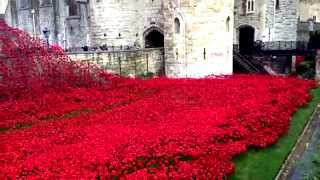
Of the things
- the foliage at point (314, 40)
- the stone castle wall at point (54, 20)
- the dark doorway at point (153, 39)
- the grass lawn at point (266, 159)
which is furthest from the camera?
the foliage at point (314, 40)

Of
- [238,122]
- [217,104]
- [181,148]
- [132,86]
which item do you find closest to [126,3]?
[132,86]

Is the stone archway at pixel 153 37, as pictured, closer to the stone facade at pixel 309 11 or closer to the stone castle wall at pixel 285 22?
the stone castle wall at pixel 285 22

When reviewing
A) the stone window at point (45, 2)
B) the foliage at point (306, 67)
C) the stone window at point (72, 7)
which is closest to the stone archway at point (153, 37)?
the stone window at point (72, 7)

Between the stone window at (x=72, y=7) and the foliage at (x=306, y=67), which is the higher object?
the stone window at (x=72, y=7)

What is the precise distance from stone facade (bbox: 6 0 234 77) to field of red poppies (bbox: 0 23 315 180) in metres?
2.45

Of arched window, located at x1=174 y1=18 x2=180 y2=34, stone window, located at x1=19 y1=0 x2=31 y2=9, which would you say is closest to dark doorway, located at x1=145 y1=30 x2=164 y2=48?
arched window, located at x1=174 y1=18 x2=180 y2=34

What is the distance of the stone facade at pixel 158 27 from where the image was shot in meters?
28.7

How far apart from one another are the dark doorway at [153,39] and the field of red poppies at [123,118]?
8495 mm

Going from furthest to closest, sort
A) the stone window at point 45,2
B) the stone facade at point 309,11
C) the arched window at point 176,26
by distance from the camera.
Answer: the stone facade at point 309,11 < the stone window at point 45,2 < the arched window at point 176,26

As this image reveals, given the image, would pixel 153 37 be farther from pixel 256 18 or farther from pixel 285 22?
pixel 285 22

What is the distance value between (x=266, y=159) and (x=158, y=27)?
772 inches

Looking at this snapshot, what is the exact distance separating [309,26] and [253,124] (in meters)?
27.5

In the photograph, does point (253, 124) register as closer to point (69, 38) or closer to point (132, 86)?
point (132, 86)

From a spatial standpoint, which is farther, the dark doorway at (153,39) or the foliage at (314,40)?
the foliage at (314,40)
